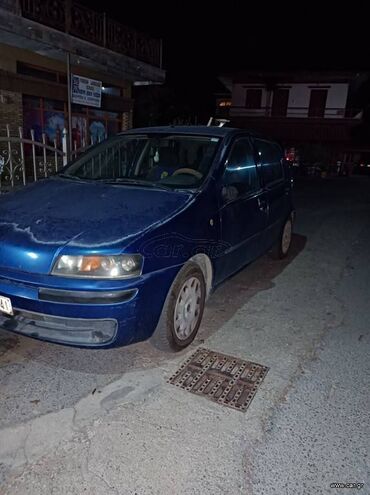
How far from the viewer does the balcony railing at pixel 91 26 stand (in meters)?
9.00

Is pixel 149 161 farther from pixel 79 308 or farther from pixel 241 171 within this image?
pixel 79 308

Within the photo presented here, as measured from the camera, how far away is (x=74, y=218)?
2.89 metres

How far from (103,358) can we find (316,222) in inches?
285

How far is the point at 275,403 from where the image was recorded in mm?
2586

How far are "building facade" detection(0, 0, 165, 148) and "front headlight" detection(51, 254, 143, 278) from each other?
646 centimetres

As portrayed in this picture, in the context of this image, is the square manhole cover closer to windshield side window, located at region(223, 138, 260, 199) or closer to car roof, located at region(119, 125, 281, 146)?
windshield side window, located at region(223, 138, 260, 199)

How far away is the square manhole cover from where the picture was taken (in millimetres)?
2639

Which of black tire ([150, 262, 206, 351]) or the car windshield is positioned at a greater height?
the car windshield

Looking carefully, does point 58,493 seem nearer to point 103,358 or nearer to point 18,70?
point 103,358

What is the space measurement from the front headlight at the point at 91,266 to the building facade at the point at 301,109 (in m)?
27.2

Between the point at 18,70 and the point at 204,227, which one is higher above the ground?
the point at 18,70

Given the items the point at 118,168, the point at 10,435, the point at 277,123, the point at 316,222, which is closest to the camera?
the point at 10,435

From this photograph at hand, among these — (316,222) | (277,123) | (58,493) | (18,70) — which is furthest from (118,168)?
(277,123)

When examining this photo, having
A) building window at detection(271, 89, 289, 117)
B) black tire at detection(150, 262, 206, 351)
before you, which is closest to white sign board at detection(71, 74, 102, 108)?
black tire at detection(150, 262, 206, 351)
